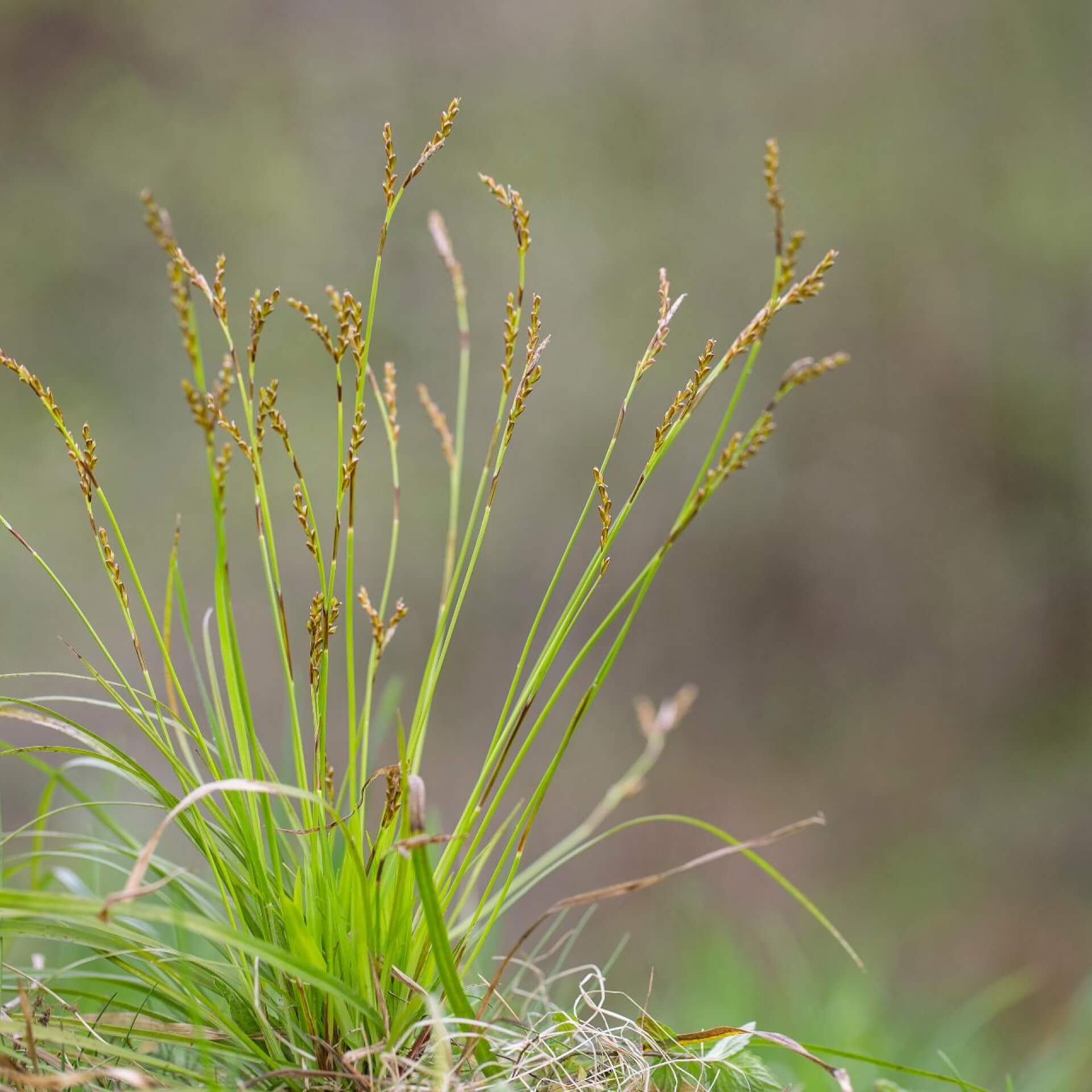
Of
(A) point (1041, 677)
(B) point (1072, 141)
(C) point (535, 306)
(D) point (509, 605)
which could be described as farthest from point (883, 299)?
(C) point (535, 306)

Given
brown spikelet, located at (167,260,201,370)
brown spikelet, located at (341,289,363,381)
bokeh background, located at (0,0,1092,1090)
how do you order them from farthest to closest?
bokeh background, located at (0,0,1092,1090)
brown spikelet, located at (341,289,363,381)
brown spikelet, located at (167,260,201,370)

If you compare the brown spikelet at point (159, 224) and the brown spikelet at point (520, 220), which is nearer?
the brown spikelet at point (159, 224)

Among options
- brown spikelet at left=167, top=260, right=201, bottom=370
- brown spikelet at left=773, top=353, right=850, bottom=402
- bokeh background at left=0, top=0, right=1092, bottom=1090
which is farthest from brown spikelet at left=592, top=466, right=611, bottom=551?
bokeh background at left=0, top=0, right=1092, bottom=1090

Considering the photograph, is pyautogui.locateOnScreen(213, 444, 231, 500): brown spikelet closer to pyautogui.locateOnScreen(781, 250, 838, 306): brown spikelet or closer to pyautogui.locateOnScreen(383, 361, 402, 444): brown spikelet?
pyautogui.locateOnScreen(383, 361, 402, 444): brown spikelet

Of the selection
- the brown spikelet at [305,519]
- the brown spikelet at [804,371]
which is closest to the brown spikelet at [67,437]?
the brown spikelet at [305,519]

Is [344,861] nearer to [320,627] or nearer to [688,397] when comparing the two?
[320,627]

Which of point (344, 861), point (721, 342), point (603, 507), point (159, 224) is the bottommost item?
point (344, 861)

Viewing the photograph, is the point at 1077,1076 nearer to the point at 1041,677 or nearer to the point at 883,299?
the point at 1041,677

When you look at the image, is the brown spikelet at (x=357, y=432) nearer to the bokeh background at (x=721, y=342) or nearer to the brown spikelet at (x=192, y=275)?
the brown spikelet at (x=192, y=275)

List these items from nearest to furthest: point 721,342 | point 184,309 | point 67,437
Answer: point 184,309 < point 67,437 < point 721,342

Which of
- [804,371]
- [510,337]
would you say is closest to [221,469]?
[510,337]
